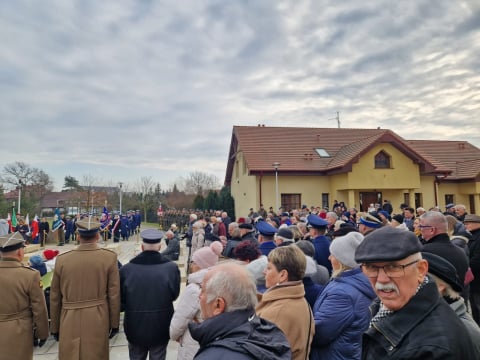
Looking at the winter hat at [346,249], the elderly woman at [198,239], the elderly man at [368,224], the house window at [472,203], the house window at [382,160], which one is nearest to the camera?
the winter hat at [346,249]

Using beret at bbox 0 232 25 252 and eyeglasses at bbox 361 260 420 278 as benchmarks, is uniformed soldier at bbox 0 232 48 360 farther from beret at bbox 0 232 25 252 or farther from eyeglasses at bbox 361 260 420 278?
eyeglasses at bbox 361 260 420 278

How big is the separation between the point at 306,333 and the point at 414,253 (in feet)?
3.78

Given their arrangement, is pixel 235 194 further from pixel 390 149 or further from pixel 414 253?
pixel 414 253

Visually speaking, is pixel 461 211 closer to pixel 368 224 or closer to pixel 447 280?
pixel 368 224

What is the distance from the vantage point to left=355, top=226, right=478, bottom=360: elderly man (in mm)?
1232

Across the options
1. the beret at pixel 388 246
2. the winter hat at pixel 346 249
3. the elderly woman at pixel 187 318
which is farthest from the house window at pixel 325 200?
the beret at pixel 388 246

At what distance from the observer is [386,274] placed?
1.48 meters

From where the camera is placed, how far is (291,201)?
20.5m

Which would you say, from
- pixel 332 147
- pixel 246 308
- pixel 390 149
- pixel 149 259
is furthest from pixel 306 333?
pixel 332 147

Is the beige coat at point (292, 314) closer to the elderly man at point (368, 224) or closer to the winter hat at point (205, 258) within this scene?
the winter hat at point (205, 258)

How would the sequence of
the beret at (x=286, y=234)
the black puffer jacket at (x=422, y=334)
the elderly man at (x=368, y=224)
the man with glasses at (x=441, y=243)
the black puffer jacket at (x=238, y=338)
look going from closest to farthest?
the black puffer jacket at (x=422, y=334), the black puffer jacket at (x=238, y=338), the man with glasses at (x=441, y=243), the beret at (x=286, y=234), the elderly man at (x=368, y=224)

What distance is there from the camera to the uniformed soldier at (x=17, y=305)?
3.23m

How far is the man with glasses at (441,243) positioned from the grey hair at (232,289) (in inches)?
93.8

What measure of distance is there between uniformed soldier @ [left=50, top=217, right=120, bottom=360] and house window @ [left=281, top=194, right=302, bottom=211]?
17.5 meters
